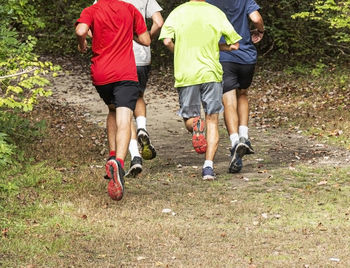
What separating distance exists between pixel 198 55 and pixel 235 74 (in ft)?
3.15

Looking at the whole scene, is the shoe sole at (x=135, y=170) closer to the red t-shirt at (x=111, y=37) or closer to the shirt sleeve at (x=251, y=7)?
the red t-shirt at (x=111, y=37)

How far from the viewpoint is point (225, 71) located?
8500 millimetres

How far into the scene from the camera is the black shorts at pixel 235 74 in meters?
8.52

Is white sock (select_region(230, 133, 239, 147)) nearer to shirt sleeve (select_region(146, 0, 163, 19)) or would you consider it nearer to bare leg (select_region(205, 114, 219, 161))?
bare leg (select_region(205, 114, 219, 161))

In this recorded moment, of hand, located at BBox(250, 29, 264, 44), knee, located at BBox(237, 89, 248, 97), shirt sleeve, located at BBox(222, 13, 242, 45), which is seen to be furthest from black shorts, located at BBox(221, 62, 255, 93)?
shirt sleeve, located at BBox(222, 13, 242, 45)

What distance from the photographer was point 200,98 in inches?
316

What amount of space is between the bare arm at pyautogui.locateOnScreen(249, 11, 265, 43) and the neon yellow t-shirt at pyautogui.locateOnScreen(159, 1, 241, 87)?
27.8 inches

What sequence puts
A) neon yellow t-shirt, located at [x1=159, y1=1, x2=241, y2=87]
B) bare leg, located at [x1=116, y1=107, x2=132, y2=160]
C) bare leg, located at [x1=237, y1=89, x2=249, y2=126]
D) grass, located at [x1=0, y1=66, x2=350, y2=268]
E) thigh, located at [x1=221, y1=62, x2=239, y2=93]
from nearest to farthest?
grass, located at [x1=0, y1=66, x2=350, y2=268] → bare leg, located at [x1=116, y1=107, x2=132, y2=160] → neon yellow t-shirt, located at [x1=159, y1=1, x2=241, y2=87] → thigh, located at [x1=221, y1=62, x2=239, y2=93] → bare leg, located at [x1=237, y1=89, x2=249, y2=126]

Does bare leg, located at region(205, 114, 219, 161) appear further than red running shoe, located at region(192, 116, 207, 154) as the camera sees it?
Yes

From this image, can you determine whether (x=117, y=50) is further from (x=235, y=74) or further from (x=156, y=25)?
(x=235, y=74)

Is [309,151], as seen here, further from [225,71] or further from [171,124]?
[171,124]

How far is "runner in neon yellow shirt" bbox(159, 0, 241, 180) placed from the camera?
770cm

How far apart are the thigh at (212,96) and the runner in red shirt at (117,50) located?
1.10 metres

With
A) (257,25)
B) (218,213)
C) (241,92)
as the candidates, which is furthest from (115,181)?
(257,25)
